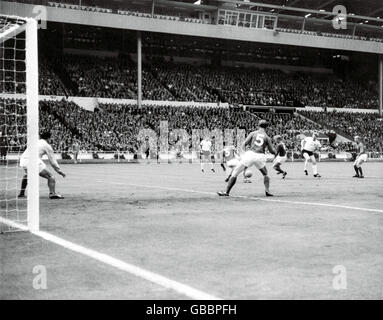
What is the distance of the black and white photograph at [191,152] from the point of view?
5.25 meters

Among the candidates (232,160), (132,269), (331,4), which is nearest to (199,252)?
(132,269)

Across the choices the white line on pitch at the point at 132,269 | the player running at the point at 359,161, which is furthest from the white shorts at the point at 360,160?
the white line on pitch at the point at 132,269

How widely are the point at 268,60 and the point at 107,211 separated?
60.0 metres

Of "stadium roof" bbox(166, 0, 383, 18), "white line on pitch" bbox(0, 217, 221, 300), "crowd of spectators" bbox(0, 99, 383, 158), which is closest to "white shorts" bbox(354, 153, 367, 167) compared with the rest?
"white line on pitch" bbox(0, 217, 221, 300)

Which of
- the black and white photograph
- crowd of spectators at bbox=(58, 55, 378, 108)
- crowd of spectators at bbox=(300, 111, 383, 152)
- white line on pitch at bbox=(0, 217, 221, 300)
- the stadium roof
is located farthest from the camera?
the stadium roof

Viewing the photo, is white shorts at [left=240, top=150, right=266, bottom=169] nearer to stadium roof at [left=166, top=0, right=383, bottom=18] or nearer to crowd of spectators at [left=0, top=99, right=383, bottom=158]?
crowd of spectators at [left=0, top=99, right=383, bottom=158]

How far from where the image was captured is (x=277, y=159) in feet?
→ 78.3

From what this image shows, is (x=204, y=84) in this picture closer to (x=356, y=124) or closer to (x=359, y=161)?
(x=356, y=124)

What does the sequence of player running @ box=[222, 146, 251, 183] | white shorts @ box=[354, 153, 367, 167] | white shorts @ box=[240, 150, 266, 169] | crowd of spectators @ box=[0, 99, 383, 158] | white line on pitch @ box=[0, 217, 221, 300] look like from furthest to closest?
1. crowd of spectators @ box=[0, 99, 383, 158]
2. white shorts @ box=[354, 153, 367, 167]
3. player running @ box=[222, 146, 251, 183]
4. white shorts @ box=[240, 150, 266, 169]
5. white line on pitch @ box=[0, 217, 221, 300]

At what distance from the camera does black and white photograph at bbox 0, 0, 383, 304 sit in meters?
5.25

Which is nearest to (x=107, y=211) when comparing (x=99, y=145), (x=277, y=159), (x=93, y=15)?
(x=277, y=159)

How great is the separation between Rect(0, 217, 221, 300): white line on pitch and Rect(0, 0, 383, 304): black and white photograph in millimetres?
36

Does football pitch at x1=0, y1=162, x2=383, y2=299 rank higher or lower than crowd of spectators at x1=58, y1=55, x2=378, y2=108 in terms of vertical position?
lower

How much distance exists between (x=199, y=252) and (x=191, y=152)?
133 feet
